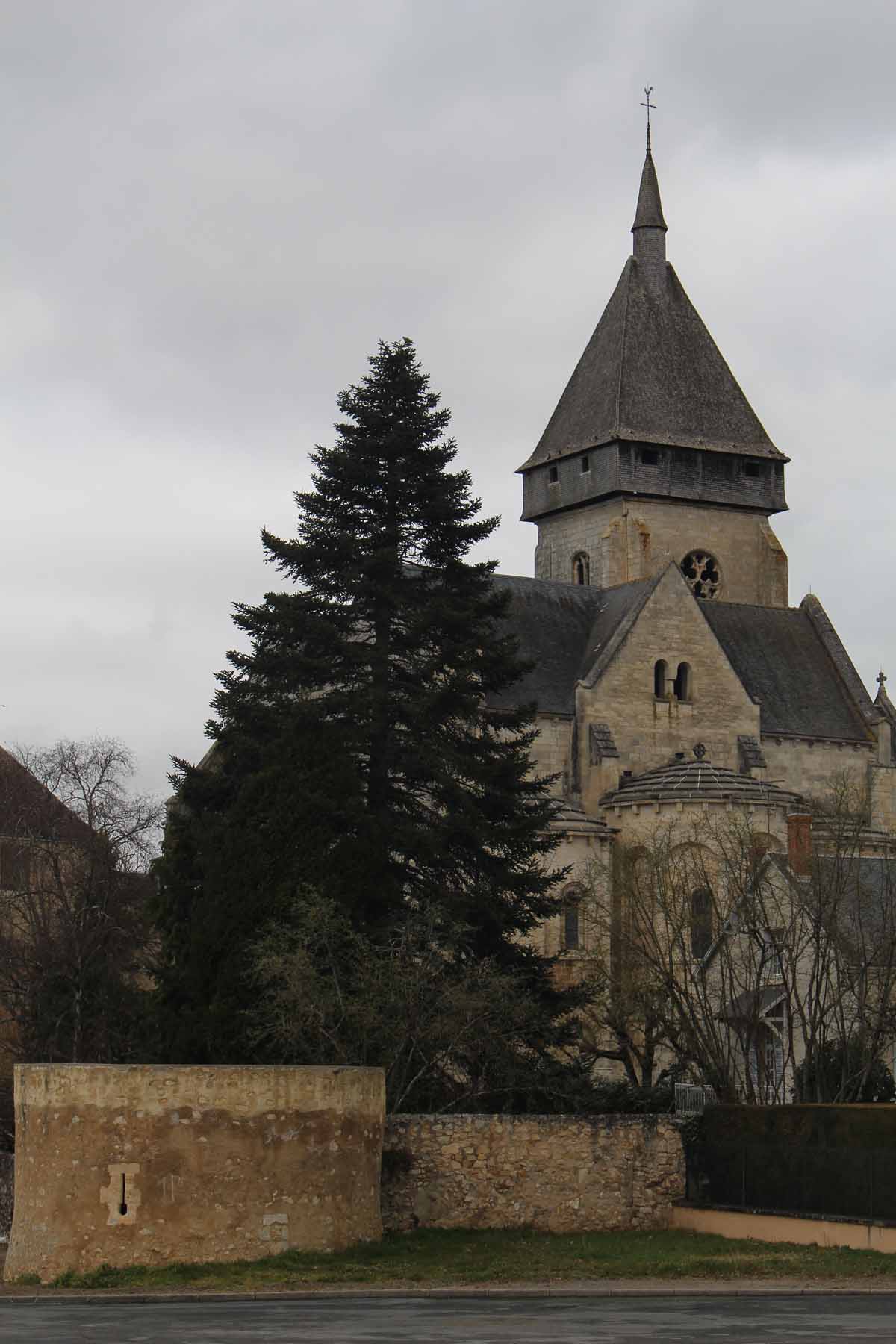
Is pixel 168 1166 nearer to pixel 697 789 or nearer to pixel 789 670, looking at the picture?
pixel 697 789

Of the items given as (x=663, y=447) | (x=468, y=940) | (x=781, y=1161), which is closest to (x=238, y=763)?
(x=468, y=940)

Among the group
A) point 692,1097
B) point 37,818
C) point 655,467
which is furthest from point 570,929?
point 655,467

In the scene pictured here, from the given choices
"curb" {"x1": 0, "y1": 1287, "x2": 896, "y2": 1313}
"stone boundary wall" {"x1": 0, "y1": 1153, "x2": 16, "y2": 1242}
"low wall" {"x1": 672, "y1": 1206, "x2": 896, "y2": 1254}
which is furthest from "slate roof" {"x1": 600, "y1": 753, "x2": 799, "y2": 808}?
"curb" {"x1": 0, "y1": 1287, "x2": 896, "y2": 1313}

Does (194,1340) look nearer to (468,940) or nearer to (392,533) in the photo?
(468,940)

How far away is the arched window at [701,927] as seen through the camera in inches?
1704

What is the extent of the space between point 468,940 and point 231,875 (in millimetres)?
3927

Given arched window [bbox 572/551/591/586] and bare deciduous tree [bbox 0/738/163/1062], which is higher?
arched window [bbox 572/551/591/586]

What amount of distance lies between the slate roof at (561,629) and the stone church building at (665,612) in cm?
7

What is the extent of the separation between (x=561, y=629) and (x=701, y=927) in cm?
2158

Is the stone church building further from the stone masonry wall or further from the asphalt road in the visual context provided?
the asphalt road

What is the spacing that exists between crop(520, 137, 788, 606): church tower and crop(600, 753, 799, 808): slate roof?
13.8 metres

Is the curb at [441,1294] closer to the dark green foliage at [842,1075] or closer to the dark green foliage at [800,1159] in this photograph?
the dark green foliage at [800,1159]

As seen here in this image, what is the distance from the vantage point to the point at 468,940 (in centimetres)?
3716

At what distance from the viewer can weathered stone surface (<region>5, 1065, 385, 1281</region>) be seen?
28.6 metres
